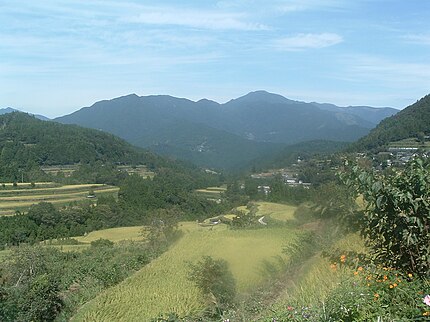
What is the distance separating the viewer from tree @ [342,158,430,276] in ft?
9.93

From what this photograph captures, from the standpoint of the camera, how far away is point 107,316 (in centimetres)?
503

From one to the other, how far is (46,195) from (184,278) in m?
41.8

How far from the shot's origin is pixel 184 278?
18.4 ft

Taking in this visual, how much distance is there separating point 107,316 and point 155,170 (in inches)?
2430

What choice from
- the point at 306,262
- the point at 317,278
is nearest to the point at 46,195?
the point at 306,262

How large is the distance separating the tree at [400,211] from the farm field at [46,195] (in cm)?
3916

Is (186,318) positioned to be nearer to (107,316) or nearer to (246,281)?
(246,281)

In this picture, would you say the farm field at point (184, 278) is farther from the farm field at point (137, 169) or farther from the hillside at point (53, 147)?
the farm field at point (137, 169)

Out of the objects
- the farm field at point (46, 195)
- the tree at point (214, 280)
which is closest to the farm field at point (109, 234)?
the farm field at point (46, 195)

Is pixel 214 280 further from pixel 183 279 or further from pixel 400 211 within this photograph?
pixel 400 211

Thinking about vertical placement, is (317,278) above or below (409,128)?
below

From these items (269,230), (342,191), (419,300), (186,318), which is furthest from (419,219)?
(269,230)

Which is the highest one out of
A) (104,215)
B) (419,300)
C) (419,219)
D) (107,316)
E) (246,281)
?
(419,219)

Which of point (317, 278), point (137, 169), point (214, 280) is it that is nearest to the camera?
point (317, 278)
